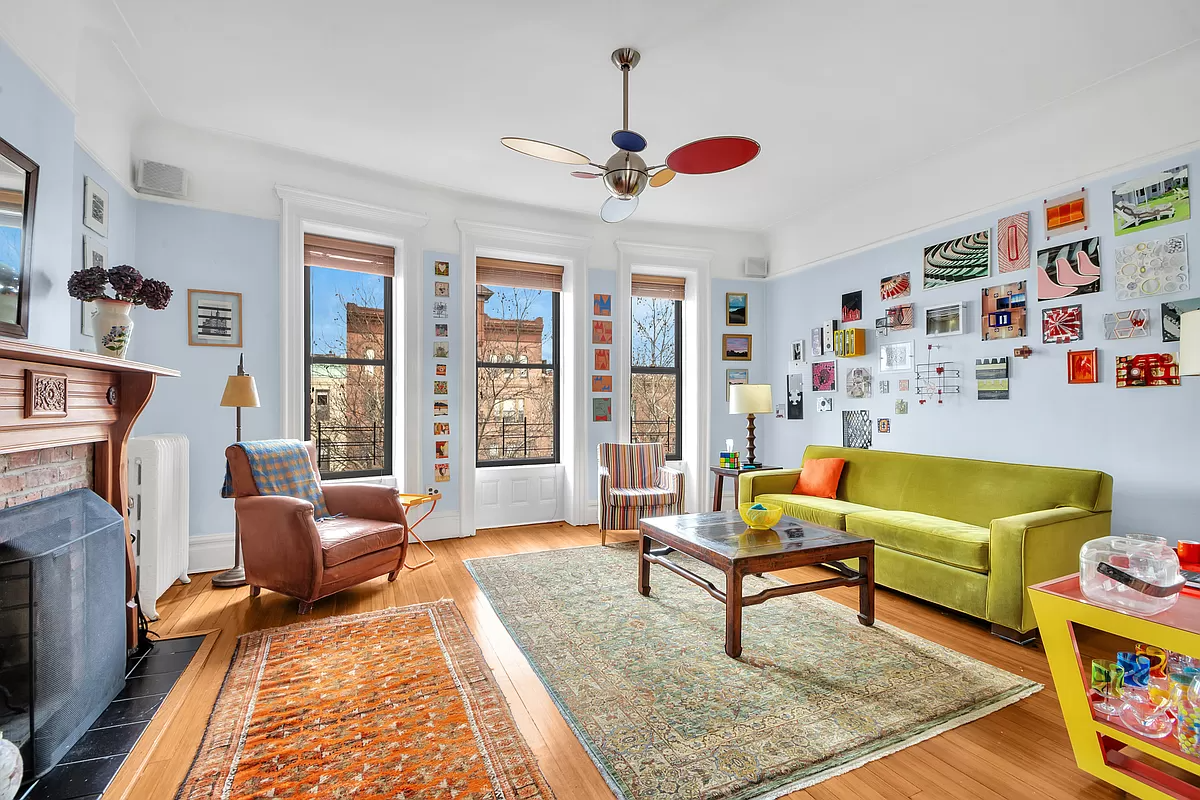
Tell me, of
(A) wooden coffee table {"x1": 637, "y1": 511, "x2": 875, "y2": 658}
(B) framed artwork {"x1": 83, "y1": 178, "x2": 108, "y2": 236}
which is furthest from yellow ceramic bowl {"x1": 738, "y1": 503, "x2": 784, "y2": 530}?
(B) framed artwork {"x1": 83, "y1": 178, "x2": 108, "y2": 236}

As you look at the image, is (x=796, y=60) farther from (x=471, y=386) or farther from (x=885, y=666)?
(x=471, y=386)

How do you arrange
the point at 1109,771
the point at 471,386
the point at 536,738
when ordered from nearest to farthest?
the point at 1109,771
the point at 536,738
the point at 471,386

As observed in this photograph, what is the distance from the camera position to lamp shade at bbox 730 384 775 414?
496cm

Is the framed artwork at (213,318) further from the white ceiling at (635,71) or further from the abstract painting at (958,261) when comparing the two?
the abstract painting at (958,261)

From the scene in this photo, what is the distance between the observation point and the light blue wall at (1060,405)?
2.94 m

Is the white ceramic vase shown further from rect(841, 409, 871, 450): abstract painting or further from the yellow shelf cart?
rect(841, 409, 871, 450): abstract painting

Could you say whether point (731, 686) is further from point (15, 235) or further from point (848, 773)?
point (15, 235)

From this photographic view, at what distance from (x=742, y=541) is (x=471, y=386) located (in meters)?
2.81

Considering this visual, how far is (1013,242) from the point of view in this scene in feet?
12.1

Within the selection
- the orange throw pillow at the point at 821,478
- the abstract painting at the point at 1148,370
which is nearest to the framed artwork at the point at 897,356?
the orange throw pillow at the point at 821,478

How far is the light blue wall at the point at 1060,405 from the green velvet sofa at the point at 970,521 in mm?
211

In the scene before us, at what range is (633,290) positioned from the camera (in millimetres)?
5727

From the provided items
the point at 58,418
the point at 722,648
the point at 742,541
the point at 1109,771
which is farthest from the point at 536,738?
the point at 58,418

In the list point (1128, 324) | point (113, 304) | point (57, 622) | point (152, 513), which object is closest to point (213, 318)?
point (152, 513)
